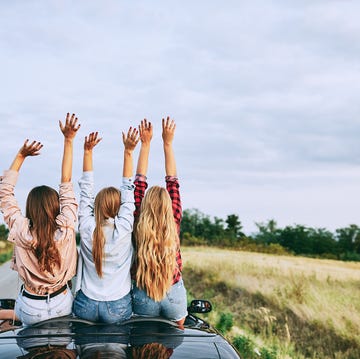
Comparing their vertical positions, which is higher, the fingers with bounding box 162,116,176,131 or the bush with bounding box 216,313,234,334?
the fingers with bounding box 162,116,176,131

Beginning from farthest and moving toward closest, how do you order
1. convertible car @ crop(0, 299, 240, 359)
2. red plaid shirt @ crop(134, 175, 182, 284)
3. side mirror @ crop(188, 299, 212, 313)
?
red plaid shirt @ crop(134, 175, 182, 284) → side mirror @ crop(188, 299, 212, 313) → convertible car @ crop(0, 299, 240, 359)

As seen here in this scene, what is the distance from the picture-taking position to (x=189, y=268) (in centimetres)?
2622

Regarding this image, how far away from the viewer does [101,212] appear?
5.20 m

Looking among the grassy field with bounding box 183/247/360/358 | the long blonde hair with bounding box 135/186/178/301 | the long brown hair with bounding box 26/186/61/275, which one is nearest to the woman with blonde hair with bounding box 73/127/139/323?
the long blonde hair with bounding box 135/186/178/301

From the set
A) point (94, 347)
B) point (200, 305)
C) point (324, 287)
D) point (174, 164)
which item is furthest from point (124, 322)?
point (324, 287)

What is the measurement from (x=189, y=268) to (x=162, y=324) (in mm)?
21591

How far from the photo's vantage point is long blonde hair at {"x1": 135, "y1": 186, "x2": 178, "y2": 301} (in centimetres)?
516

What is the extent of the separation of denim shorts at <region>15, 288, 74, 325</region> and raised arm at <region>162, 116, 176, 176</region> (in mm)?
1537

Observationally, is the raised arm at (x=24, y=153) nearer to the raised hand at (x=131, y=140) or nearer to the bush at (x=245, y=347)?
the raised hand at (x=131, y=140)

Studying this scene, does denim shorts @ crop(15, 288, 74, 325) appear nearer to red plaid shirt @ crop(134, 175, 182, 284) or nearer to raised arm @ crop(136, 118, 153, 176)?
red plaid shirt @ crop(134, 175, 182, 284)

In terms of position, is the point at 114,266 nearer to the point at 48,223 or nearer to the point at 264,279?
the point at 48,223

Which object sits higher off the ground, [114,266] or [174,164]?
[174,164]

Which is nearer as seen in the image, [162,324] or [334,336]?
[162,324]

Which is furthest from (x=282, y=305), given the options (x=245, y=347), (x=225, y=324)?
(x=245, y=347)
